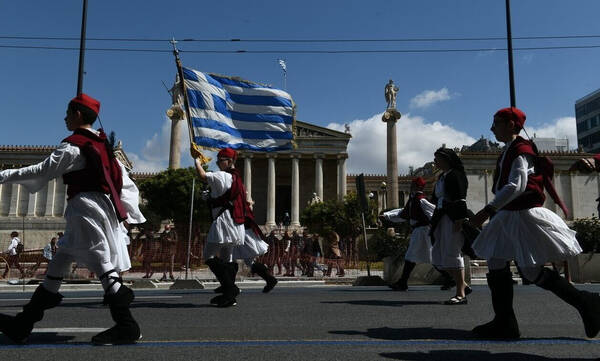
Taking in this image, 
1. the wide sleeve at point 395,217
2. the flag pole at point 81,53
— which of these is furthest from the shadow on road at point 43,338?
the flag pole at point 81,53

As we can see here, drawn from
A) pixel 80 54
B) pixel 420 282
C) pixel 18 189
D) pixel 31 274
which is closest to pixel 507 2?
pixel 420 282

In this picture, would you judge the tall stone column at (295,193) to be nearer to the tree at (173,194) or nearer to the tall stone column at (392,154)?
the tree at (173,194)

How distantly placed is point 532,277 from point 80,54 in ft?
42.8

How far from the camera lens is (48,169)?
3467 millimetres

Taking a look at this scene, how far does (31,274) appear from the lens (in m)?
14.3

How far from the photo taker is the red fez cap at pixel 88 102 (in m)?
3.76

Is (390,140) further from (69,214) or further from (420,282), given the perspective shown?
(69,214)

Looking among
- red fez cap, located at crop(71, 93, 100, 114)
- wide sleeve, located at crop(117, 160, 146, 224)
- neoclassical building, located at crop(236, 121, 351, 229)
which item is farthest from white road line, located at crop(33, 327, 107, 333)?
neoclassical building, located at crop(236, 121, 351, 229)

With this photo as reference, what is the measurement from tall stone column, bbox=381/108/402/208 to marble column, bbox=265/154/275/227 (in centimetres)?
1789

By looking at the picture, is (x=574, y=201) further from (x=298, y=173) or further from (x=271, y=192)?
(x=271, y=192)

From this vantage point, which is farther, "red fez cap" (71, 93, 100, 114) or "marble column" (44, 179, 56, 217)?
"marble column" (44, 179, 56, 217)

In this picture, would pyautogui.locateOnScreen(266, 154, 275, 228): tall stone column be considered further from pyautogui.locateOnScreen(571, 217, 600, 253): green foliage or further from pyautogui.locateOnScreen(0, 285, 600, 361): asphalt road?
pyautogui.locateOnScreen(0, 285, 600, 361): asphalt road

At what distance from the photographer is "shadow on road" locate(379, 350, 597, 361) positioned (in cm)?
291

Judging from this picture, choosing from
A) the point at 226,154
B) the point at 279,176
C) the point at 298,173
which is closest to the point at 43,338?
the point at 226,154
